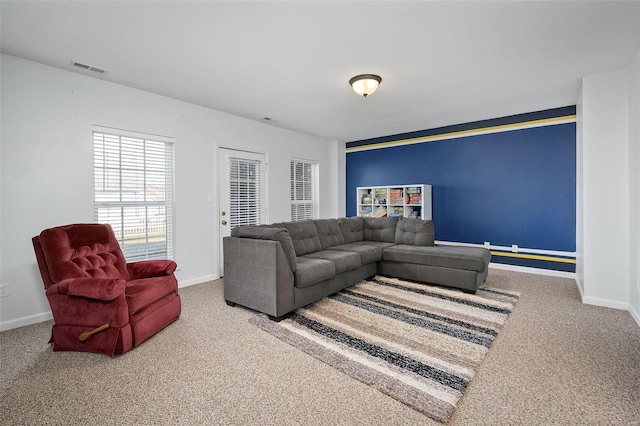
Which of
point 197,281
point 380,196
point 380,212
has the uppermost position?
point 380,196

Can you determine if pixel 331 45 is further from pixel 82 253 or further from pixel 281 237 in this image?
pixel 82 253

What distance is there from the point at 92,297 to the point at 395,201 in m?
4.80

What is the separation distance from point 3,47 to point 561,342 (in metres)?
5.26

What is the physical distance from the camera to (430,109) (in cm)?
439

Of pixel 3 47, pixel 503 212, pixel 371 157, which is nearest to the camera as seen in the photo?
pixel 3 47

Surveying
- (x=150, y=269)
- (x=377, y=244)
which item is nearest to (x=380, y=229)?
(x=377, y=244)

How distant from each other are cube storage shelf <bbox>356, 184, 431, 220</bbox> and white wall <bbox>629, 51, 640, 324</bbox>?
Answer: 2683mm

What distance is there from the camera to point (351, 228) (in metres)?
4.85

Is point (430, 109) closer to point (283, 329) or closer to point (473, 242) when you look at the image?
point (473, 242)

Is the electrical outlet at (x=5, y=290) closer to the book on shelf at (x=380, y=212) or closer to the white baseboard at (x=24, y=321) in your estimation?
the white baseboard at (x=24, y=321)

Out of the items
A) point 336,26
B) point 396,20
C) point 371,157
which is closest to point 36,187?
point 336,26

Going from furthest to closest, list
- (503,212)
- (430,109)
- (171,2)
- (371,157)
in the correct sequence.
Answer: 1. (371,157)
2. (503,212)
3. (430,109)
4. (171,2)

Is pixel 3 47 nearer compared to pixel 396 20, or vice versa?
pixel 396 20

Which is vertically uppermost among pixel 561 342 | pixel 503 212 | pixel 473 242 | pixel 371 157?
pixel 371 157
